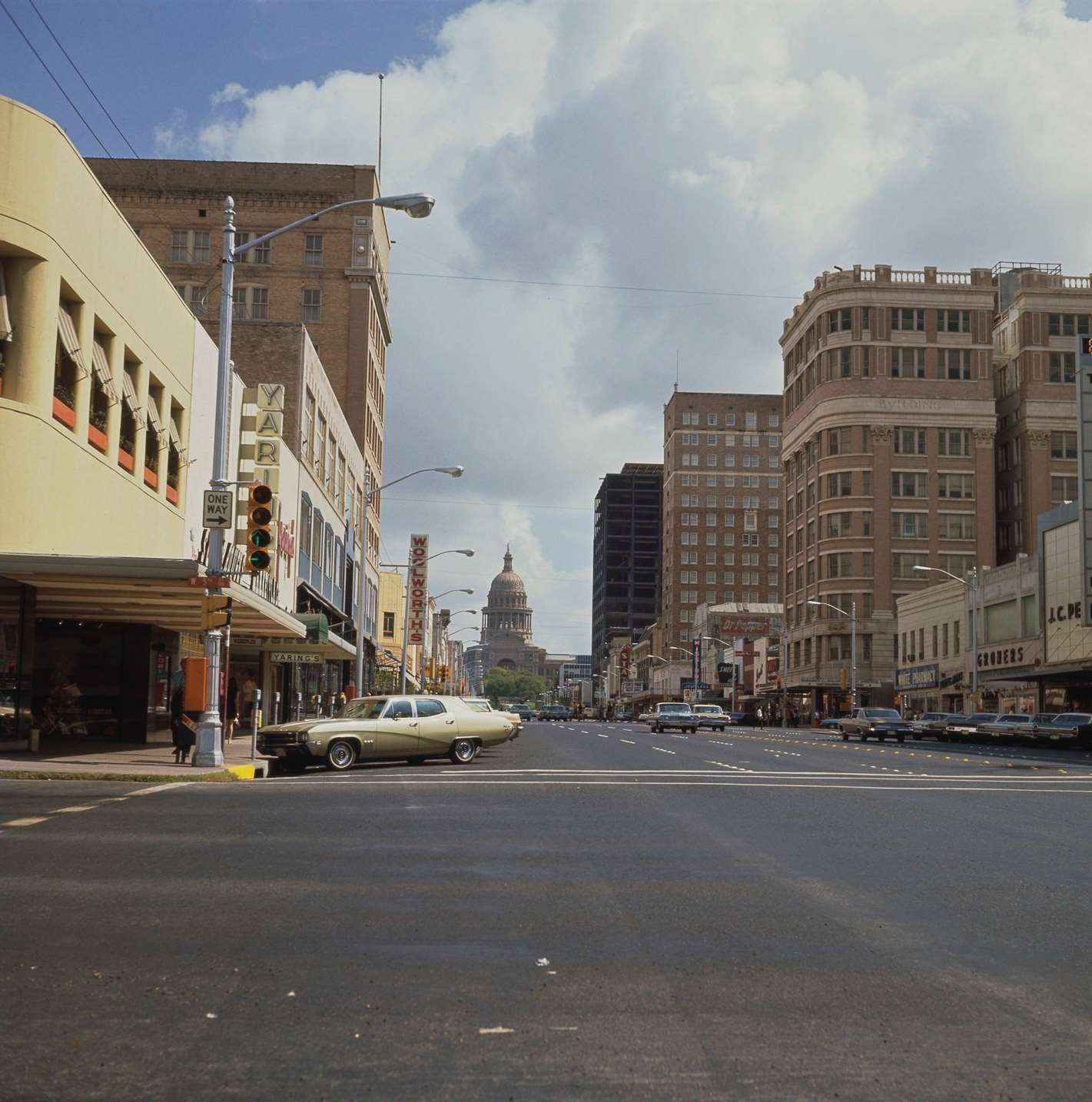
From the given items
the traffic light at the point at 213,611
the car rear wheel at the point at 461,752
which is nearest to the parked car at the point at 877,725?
the car rear wheel at the point at 461,752

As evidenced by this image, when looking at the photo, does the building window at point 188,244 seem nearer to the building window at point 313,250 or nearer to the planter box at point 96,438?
the building window at point 313,250

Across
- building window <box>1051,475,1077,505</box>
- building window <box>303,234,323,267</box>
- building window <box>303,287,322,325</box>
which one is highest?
building window <box>303,234,323,267</box>

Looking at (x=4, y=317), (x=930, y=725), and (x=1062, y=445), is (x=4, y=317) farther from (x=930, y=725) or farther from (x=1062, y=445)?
(x=1062, y=445)

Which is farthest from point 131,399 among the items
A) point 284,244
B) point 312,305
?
point 284,244

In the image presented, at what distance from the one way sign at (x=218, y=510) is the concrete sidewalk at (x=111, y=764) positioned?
4311 mm

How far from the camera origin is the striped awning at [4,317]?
23375 mm

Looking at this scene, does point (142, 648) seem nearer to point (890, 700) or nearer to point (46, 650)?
point (46, 650)

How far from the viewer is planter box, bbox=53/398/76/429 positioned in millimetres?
24828

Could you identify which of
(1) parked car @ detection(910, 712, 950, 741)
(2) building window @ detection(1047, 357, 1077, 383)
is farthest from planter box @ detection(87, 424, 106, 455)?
(2) building window @ detection(1047, 357, 1077, 383)

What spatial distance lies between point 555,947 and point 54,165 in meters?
21.5

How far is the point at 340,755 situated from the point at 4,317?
1007 cm

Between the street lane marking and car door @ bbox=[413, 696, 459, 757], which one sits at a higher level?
car door @ bbox=[413, 696, 459, 757]

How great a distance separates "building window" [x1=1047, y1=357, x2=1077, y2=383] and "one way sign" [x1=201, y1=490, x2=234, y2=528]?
302 feet

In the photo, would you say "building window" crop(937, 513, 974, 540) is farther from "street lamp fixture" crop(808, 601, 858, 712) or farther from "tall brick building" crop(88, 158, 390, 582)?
"tall brick building" crop(88, 158, 390, 582)
